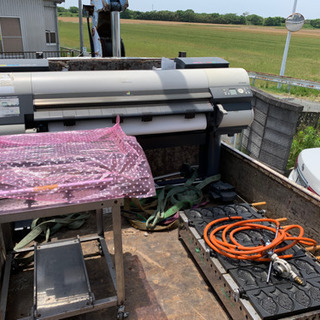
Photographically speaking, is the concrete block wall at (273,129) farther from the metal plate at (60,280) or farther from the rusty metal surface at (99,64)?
the metal plate at (60,280)

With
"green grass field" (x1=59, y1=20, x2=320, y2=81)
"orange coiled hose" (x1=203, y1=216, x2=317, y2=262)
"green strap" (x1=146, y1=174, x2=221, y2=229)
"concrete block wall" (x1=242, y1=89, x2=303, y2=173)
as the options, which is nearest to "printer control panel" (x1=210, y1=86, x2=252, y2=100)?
"green strap" (x1=146, y1=174, x2=221, y2=229)

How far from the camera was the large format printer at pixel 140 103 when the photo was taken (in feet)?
9.67

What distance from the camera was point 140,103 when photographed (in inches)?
128

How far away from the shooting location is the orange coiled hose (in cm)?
229

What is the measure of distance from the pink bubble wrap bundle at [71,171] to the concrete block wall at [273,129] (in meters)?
2.89

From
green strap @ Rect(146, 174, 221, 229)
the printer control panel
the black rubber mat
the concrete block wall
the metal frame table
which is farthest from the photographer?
the concrete block wall

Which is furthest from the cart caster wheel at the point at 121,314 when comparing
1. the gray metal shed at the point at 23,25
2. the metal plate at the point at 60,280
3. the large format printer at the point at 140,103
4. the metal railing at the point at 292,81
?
the gray metal shed at the point at 23,25

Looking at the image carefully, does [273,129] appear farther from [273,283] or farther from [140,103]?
[273,283]

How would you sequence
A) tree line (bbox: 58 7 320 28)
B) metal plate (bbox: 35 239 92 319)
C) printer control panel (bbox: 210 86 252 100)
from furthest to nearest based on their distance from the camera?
tree line (bbox: 58 7 320 28), printer control panel (bbox: 210 86 252 100), metal plate (bbox: 35 239 92 319)

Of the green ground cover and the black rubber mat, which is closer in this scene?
the black rubber mat

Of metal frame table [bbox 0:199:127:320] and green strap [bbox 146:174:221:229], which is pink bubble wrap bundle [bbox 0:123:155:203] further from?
green strap [bbox 146:174:221:229]

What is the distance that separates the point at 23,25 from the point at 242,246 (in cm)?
1444

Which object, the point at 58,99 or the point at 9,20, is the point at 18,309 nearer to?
the point at 58,99

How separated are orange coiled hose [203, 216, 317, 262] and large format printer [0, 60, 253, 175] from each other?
1148 millimetres
